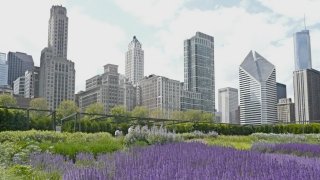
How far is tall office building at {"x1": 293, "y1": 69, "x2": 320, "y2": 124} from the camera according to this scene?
14550 centimetres

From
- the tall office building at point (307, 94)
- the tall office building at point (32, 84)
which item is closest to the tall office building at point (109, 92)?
the tall office building at point (32, 84)

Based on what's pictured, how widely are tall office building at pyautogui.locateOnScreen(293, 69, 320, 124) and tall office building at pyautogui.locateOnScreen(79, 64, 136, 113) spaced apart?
68.1m

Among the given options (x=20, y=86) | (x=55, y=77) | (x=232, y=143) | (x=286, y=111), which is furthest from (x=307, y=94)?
(x=232, y=143)

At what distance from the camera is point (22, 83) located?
178250 millimetres

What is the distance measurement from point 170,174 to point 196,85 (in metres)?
193

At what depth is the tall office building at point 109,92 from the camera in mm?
151250

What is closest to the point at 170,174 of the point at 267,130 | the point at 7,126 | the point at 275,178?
the point at 275,178

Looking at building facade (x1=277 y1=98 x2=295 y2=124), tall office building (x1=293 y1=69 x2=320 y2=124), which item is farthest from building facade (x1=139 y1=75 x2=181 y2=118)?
building facade (x1=277 y1=98 x2=295 y2=124)

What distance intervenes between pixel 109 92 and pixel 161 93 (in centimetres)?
2138

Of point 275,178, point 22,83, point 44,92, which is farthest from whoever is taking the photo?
point 22,83

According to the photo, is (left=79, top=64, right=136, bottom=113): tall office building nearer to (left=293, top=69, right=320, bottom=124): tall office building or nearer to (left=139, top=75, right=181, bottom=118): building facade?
(left=139, top=75, right=181, bottom=118): building facade

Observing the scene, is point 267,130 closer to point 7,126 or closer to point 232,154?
point 7,126

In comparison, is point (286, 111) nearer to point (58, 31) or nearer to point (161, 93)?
point (161, 93)

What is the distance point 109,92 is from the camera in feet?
500
